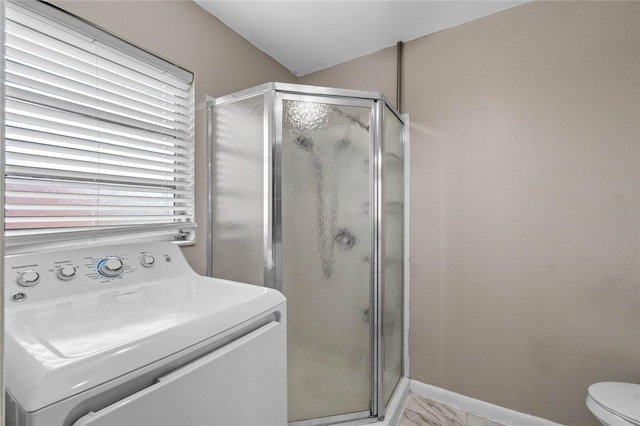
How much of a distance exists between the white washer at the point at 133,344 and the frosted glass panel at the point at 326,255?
0.54 meters

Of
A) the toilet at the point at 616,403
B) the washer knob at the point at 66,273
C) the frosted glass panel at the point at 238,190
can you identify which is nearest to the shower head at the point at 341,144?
the frosted glass panel at the point at 238,190

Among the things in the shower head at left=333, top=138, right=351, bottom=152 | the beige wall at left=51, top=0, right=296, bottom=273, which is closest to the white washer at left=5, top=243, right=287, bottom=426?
the beige wall at left=51, top=0, right=296, bottom=273

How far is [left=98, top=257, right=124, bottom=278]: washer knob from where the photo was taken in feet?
3.68

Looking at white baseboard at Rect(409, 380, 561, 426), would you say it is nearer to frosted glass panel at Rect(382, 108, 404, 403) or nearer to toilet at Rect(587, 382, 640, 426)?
frosted glass panel at Rect(382, 108, 404, 403)

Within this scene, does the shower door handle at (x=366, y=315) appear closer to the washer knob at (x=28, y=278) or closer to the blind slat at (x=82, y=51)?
the washer knob at (x=28, y=278)

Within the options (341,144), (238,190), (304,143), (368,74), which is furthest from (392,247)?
(368,74)

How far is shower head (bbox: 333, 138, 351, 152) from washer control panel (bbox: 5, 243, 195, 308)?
970 millimetres

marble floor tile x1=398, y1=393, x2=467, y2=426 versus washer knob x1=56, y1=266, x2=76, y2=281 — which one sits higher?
washer knob x1=56, y1=266, x2=76, y2=281

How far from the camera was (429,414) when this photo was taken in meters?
1.79

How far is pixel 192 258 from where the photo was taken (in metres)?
1.62

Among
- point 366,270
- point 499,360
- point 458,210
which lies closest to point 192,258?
point 366,270

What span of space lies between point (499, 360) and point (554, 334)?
13.1 inches

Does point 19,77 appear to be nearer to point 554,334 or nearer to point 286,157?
point 286,157

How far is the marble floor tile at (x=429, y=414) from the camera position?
5.65ft
